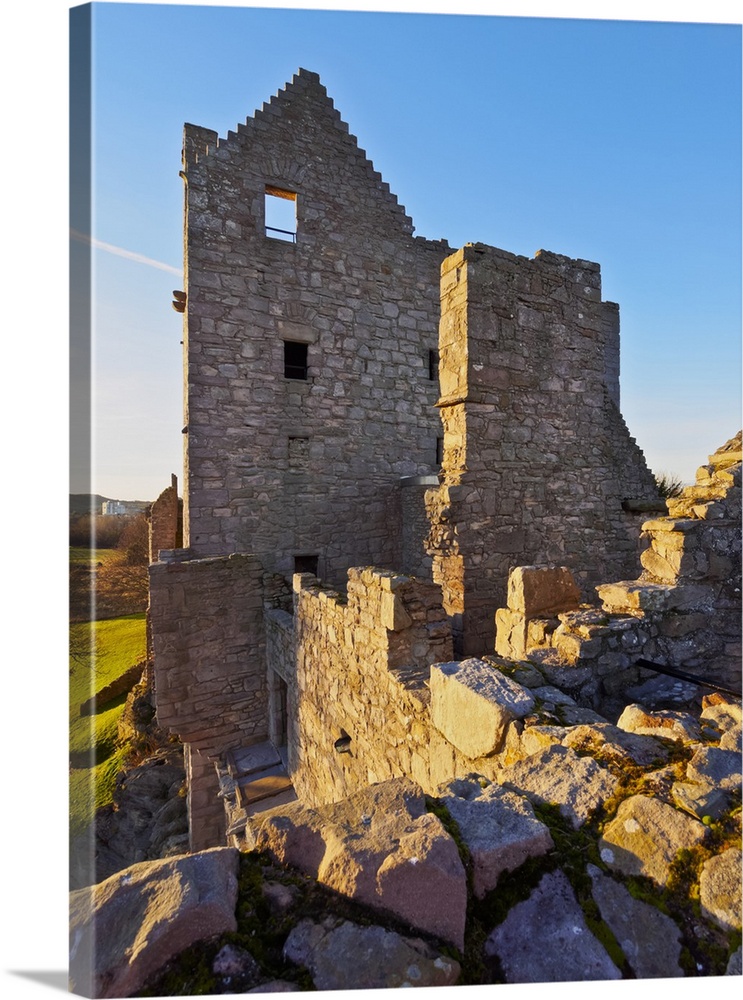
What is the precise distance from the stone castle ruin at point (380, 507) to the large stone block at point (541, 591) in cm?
2

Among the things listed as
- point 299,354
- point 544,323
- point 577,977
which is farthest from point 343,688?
point 299,354

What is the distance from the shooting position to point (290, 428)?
8125 millimetres

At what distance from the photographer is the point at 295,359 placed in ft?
28.0

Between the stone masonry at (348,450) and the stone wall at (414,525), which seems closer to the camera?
the stone masonry at (348,450)

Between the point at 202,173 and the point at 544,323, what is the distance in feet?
19.1

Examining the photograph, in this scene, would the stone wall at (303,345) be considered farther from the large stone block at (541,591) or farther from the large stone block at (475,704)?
the large stone block at (475,704)

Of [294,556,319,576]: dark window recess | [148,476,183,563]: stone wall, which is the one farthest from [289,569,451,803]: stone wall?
[148,476,183,563]: stone wall

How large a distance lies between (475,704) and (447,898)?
3.59 feet

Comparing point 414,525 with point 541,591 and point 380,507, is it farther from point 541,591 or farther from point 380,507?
point 541,591

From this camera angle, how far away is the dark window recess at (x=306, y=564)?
27.7 feet

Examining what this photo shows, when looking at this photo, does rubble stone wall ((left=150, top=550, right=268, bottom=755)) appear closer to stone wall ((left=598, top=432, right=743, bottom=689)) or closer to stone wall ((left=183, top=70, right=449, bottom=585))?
stone wall ((left=183, top=70, right=449, bottom=585))

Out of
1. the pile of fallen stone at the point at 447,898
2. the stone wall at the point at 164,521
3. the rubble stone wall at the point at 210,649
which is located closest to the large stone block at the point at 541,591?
the pile of fallen stone at the point at 447,898

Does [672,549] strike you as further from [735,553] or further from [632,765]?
[632,765]

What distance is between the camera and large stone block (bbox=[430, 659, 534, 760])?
88.9 inches
